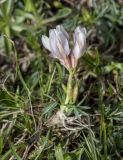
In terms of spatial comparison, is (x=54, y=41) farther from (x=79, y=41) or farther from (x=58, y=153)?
(x=58, y=153)

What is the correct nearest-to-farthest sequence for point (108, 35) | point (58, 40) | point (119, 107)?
point (58, 40) → point (119, 107) → point (108, 35)

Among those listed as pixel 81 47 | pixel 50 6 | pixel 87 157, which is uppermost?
pixel 50 6

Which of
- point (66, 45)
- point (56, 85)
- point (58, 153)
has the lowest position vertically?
point (58, 153)

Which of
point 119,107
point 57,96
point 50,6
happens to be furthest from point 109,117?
point 50,6

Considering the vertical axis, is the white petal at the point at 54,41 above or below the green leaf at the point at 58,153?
above

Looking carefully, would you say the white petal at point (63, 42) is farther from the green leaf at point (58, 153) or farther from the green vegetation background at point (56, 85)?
the green leaf at point (58, 153)

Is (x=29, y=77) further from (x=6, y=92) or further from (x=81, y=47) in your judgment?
(x=81, y=47)

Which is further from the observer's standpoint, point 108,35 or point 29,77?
point 108,35

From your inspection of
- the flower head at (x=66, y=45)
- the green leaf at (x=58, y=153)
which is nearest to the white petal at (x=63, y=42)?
the flower head at (x=66, y=45)

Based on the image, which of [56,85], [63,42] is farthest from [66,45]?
[56,85]
